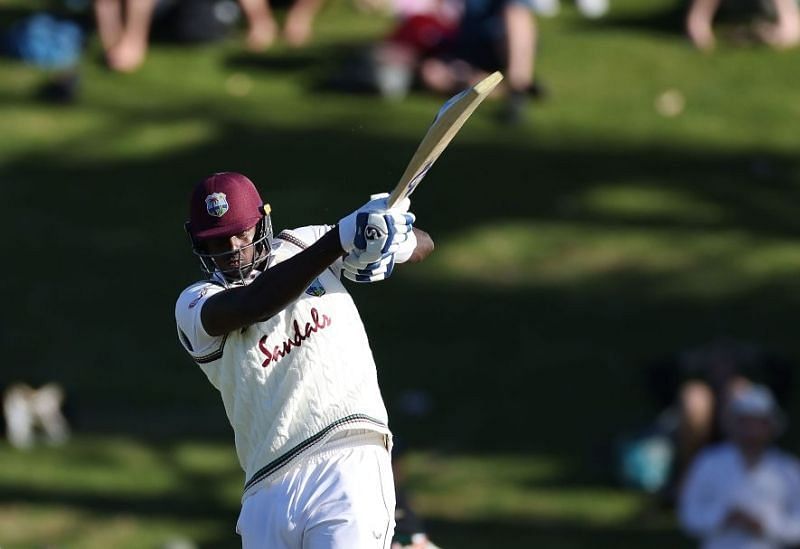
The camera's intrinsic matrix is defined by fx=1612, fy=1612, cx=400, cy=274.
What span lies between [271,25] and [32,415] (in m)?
5.37

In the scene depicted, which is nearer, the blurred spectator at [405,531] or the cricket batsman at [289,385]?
the cricket batsman at [289,385]

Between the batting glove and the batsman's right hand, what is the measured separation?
0.09 feet

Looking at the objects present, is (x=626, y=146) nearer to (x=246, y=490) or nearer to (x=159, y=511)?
(x=159, y=511)

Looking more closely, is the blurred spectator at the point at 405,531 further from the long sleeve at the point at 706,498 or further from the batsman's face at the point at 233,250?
the long sleeve at the point at 706,498

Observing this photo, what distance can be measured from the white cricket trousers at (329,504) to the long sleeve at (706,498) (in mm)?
4363

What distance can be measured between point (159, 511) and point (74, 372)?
171 cm

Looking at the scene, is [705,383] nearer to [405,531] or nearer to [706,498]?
[706,498]

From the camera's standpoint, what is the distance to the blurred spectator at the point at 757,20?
46.0 feet

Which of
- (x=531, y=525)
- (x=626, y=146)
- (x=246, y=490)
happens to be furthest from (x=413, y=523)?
(x=626, y=146)

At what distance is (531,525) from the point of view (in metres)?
9.73

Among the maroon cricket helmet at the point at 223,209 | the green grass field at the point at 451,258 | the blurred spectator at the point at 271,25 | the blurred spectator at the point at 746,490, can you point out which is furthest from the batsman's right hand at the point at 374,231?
the blurred spectator at the point at 271,25

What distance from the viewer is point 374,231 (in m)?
4.39

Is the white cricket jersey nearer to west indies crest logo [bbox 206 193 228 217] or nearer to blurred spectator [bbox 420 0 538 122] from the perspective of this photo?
west indies crest logo [bbox 206 193 228 217]

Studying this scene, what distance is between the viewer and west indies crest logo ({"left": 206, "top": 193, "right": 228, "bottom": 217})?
476 cm
